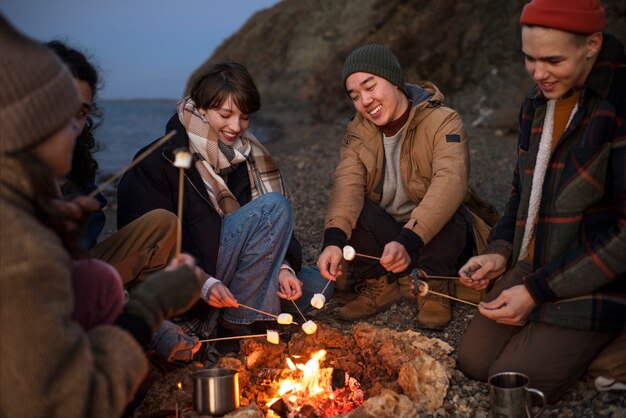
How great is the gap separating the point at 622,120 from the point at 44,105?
2.71 meters

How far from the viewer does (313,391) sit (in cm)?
358

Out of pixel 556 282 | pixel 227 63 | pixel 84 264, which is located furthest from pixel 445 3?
pixel 84 264

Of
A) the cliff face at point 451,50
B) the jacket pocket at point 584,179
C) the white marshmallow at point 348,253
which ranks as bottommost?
the cliff face at point 451,50

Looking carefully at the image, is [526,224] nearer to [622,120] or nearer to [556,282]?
[556,282]

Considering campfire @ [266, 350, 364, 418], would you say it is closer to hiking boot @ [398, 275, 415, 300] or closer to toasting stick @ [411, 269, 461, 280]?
toasting stick @ [411, 269, 461, 280]

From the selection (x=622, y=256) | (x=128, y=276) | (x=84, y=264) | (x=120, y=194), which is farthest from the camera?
(x=120, y=194)

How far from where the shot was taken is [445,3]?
15.2 meters

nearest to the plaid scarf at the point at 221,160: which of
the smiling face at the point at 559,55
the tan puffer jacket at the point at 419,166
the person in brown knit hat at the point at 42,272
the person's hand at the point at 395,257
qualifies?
the tan puffer jacket at the point at 419,166

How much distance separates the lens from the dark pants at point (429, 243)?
15.7 feet

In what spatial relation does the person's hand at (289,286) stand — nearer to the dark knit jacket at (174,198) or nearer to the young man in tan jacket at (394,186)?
the young man in tan jacket at (394,186)

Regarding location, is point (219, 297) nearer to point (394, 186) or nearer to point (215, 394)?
point (215, 394)

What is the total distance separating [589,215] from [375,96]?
1.71m

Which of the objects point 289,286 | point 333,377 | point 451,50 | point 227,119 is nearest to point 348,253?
point 289,286

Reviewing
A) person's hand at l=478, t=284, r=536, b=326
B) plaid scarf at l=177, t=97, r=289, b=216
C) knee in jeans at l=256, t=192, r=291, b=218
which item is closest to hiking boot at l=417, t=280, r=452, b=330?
person's hand at l=478, t=284, r=536, b=326
